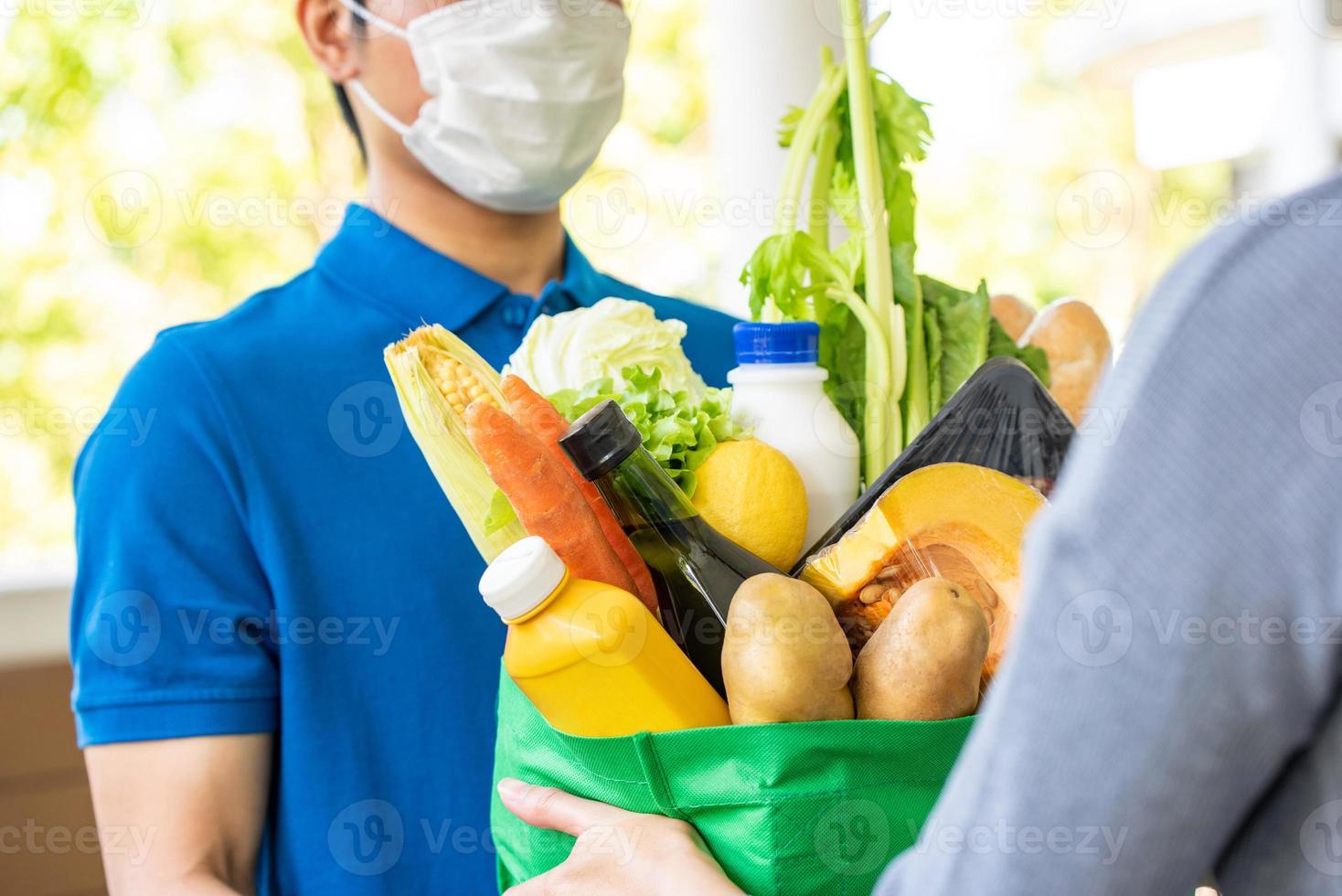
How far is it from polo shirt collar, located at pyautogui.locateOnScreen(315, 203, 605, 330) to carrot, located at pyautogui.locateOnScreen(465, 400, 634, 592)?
0.45 meters

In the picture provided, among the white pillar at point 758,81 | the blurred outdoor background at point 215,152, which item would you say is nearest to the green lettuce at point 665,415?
the white pillar at point 758,81

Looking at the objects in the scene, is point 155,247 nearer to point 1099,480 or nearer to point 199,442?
point 199,442

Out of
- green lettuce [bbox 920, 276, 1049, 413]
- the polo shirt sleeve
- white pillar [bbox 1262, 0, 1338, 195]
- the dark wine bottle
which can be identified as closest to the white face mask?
the polo shirt sleeve

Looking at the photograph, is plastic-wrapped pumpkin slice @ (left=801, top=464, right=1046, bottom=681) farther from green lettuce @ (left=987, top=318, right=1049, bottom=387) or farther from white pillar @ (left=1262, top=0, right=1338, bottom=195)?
white pillar @ (left=1262, top=0, right=1338, bottom=195)

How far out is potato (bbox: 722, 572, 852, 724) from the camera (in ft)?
1.90

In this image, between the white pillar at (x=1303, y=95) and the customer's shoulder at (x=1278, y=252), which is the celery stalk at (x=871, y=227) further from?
the white pillar at (x=1303, y=95)

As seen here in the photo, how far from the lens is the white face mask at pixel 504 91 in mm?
1128

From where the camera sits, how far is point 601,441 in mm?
637

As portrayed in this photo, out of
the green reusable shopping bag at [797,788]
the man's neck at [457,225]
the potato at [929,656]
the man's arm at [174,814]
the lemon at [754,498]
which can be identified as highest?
the man's neck at [457,225]

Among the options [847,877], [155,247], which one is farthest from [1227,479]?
[155,247]

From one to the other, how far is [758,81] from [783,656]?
1.39 meters

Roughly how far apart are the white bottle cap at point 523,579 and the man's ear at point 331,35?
0.75 metres

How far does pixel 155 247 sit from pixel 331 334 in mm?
4395

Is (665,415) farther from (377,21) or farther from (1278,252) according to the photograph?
(377,21)
